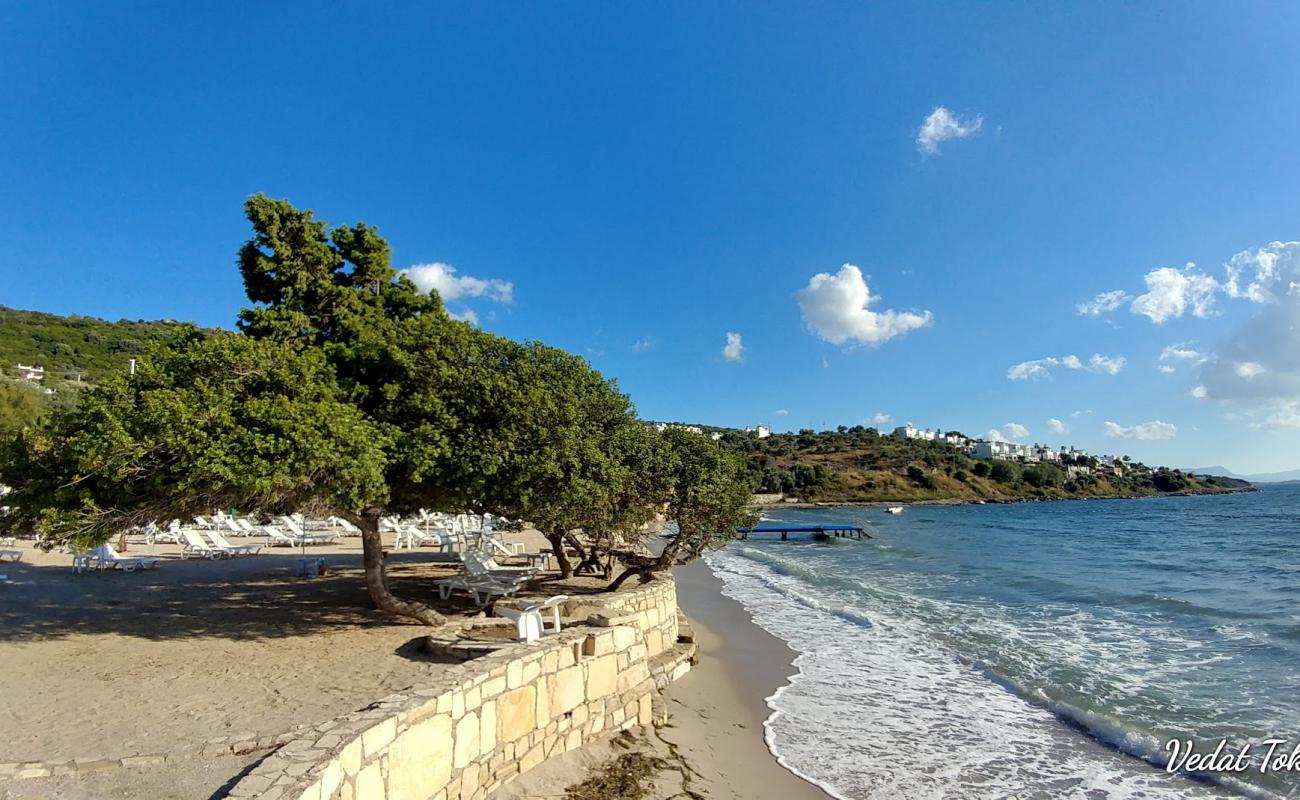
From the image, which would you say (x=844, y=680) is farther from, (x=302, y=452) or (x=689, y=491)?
(x=302, y=452)

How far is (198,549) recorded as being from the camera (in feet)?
59.3

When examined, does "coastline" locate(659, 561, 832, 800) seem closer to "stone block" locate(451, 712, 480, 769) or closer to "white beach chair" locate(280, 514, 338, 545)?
"stone block" locate(451, 712, 480, 769)

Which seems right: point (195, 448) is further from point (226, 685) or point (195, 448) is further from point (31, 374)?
point (31, 374)

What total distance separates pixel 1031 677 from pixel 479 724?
9.61 meters

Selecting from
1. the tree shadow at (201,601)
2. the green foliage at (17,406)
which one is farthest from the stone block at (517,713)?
the green foliage at (17,406)

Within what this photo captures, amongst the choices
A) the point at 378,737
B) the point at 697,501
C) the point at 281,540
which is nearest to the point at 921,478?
the point at 281,540

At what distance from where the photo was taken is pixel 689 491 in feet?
39.5

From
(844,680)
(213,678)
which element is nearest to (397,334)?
(213,678)

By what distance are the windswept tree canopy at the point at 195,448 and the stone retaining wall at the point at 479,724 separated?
10.3ft

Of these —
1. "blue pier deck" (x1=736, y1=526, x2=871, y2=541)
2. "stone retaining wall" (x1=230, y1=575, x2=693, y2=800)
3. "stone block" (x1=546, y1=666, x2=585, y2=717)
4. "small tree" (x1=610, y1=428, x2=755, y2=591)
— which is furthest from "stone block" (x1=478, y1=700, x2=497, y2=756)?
"blue pier deck" (x1=736, y1=526, x2=871, y2=541)

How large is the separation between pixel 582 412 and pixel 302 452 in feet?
12.8

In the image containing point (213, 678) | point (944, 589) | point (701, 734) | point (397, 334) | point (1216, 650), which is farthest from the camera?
point (944, 589)

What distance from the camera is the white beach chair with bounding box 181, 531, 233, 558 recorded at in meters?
18.0

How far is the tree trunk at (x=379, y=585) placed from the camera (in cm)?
957
